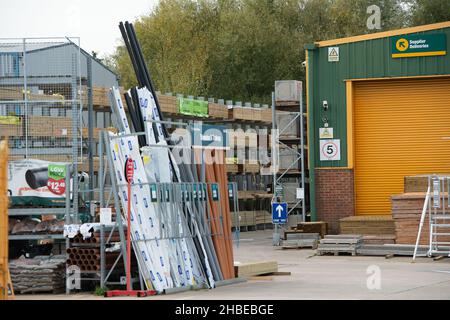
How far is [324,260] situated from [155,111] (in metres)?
8.16

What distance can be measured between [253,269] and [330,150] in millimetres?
11000

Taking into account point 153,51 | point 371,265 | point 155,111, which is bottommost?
point 371,265

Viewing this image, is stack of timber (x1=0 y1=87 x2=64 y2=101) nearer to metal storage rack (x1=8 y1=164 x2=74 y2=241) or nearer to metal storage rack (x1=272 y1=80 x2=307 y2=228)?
metal storage rack (x1=8 y1=164 x2=74 y2=241)

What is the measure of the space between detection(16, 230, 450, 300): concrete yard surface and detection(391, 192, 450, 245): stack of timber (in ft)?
2.87

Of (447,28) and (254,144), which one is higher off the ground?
(447,28)

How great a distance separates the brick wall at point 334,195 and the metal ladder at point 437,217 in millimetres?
4724

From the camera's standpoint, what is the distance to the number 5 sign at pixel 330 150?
30156mm

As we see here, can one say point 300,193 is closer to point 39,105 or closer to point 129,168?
point 39,105

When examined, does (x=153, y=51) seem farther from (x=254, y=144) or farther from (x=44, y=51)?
(x=44, y=51)

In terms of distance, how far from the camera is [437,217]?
2455 cm

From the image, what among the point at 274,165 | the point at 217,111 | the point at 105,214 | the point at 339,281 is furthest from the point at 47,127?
the point at 217,111

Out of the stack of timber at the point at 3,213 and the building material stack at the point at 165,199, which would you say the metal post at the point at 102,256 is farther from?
the stack of timber at the point at 3,213

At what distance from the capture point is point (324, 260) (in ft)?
81.4
